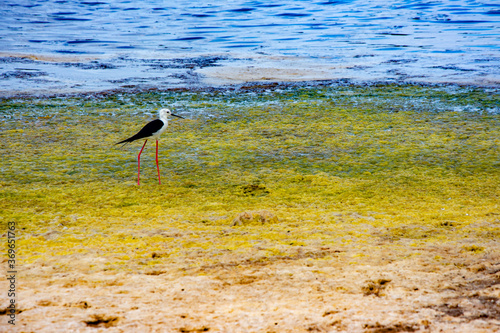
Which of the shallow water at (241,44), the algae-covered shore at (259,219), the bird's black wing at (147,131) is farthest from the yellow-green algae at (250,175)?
the shallow water at (241,44)

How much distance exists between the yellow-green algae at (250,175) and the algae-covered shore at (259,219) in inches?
1.0

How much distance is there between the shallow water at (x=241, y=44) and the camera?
35.0ft

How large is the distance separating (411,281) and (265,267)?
0.86 m

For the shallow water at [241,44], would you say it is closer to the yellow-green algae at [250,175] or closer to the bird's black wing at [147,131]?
the yellow-green algae at [250,175]

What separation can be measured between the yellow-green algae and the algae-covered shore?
0.03 metres

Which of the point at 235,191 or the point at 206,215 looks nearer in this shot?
the point at 206,215

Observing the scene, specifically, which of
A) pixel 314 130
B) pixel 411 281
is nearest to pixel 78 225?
pixel 411 281

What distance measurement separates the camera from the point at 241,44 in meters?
15.2

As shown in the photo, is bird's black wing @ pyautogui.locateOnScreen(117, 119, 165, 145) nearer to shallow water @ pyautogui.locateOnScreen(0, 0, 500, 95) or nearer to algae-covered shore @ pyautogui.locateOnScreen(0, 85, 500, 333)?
algae-covered shore @ pyautogui.locateOnScreen(0, 85, 500, 333)

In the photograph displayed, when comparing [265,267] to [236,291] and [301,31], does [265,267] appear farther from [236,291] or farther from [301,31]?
[301,31]

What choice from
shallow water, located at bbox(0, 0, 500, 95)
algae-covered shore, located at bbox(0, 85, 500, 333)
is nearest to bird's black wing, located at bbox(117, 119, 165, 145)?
algae-covered shore, located at bbox(0, 85, 500, 333)

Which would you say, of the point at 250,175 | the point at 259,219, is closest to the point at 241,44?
the point at 250,175

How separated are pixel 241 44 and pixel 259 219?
12.0 m

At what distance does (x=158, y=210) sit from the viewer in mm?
4238
